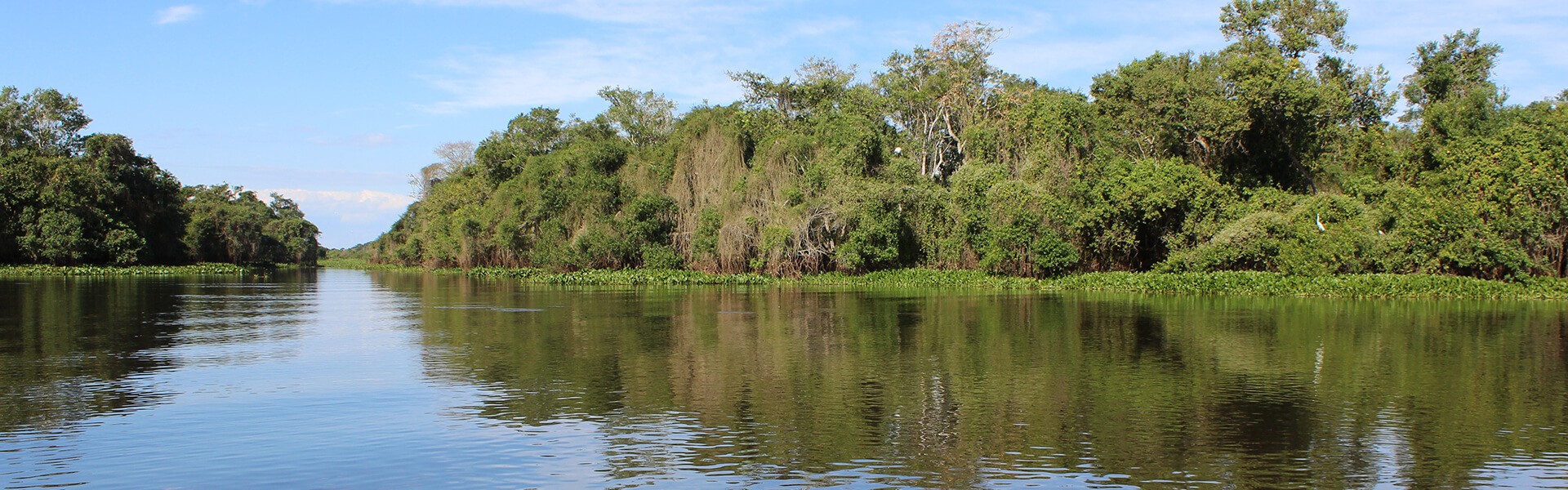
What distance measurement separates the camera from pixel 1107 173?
4416 cm

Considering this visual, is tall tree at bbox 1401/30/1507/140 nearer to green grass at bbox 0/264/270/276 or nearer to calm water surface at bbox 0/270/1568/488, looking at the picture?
calm water surface at bbox 0/270/1568/488

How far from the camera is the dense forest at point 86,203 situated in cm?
6291

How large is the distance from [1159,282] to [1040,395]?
2739 centimetres

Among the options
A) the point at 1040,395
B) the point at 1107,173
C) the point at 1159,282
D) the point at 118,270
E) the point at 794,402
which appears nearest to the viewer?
the point at 794,402

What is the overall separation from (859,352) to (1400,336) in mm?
10957

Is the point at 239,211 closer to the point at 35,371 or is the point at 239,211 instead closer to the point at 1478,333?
the point at 35,371

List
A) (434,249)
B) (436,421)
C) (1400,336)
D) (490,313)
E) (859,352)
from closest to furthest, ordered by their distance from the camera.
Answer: (436,421), (859,352), (1400,336), (490,313), (434,249)

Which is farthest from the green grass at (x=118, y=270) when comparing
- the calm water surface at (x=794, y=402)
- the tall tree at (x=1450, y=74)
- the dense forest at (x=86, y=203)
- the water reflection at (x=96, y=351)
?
the tall tree at (x=1450, y=74)

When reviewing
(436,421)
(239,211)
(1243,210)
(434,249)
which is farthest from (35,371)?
(239,211)

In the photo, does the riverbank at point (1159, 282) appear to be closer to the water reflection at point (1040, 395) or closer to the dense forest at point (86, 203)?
the water reflection at point (1040, 395)

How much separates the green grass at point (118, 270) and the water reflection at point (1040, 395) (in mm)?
47959

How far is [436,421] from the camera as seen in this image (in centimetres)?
1250

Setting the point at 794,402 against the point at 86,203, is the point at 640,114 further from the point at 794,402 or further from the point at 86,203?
the point at 794,402

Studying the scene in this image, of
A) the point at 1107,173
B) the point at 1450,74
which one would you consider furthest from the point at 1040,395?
the point at 1450,74
